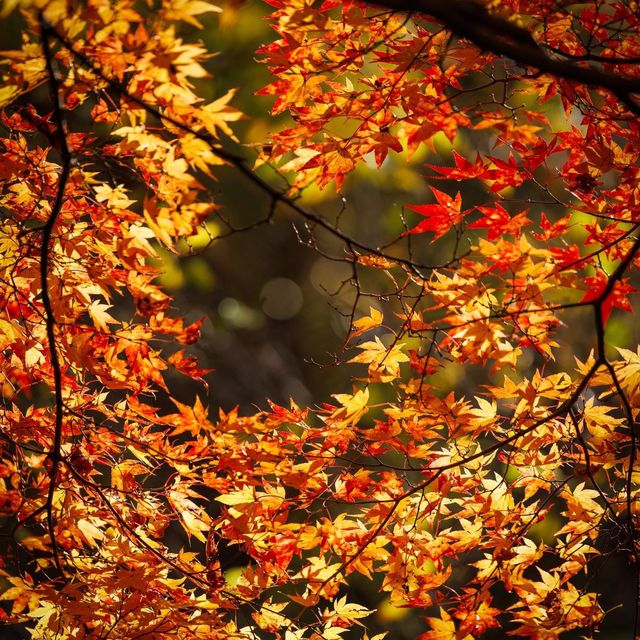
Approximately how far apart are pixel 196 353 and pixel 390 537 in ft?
13.3

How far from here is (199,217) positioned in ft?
4.03

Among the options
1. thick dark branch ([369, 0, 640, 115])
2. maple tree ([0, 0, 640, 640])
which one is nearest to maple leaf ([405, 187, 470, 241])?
maple tree ([0, 0, 640, 640])

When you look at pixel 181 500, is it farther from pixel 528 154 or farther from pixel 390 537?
pixel 528 154

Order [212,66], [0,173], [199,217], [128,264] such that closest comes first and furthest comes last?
1. [199,217]
2. [128,264]
3. [0,173]
4. [212,66]

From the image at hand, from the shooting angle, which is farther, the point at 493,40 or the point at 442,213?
the point at 442,213

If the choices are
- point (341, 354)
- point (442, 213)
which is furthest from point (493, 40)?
point (341, 354)

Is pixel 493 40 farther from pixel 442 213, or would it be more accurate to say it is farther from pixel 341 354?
pixel 341 354

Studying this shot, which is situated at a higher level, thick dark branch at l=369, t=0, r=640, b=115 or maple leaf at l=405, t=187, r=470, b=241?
maple leaf at l=405, t=187, r=470, b=241

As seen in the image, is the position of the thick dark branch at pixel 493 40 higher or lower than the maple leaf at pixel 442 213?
lower

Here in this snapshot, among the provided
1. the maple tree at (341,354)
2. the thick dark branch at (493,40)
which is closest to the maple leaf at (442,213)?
the maple tree at (341,354)

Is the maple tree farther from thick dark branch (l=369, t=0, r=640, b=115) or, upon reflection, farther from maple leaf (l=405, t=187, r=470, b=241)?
thick dark branch (l=369, t=0, r=640, b=115)

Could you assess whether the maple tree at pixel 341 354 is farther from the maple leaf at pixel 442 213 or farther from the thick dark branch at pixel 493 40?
the thick dark branch at pixel 493 40

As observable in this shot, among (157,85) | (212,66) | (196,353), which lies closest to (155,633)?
(157,85)

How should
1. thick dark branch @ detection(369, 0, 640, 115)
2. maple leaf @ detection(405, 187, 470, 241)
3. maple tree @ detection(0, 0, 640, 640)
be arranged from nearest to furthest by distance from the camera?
1. thick dark branch @ detection(369, 0, 640, 115)
2. maple tree @ detection(0, 0, 640, 640)
3. maple leaf @ detection(405, 187, 470, 241)
